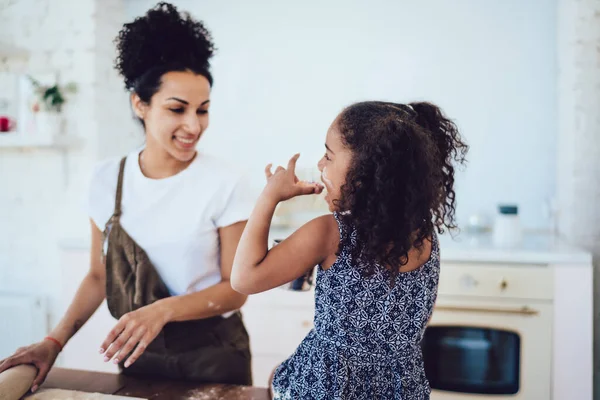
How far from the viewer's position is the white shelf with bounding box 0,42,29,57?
251 cm

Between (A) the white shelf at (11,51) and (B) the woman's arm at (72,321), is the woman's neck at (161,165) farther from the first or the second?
(A) the white shelf at (11,51)

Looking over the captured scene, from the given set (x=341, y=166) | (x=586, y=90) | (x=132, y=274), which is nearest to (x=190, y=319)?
(x=132, y=274)

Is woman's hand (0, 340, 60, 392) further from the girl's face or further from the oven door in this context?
the oven door

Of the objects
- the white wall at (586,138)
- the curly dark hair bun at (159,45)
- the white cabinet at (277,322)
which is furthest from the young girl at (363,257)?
the white wall at (586,138)

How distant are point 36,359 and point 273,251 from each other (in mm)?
521

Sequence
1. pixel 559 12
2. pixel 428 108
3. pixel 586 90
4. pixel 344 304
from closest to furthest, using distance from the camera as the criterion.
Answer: pixel 344 304 < pixel 428 108 < pixel 586 90 < pixel 559 12

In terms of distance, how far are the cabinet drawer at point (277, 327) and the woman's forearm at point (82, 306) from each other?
91cm

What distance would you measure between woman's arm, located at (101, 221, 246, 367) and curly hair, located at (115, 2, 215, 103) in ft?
1.25

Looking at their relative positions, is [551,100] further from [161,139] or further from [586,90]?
[161,139]

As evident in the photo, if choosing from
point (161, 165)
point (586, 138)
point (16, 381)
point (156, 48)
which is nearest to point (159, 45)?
point (156, 48)

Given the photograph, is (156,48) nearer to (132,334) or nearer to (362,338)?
(132,334)

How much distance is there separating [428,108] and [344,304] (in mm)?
391

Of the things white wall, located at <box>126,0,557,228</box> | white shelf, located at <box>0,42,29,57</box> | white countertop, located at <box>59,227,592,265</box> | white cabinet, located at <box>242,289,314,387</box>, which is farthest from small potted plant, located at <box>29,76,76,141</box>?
white countertop, located at <box>59,227,592,265</box>

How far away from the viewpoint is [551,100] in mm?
2420
